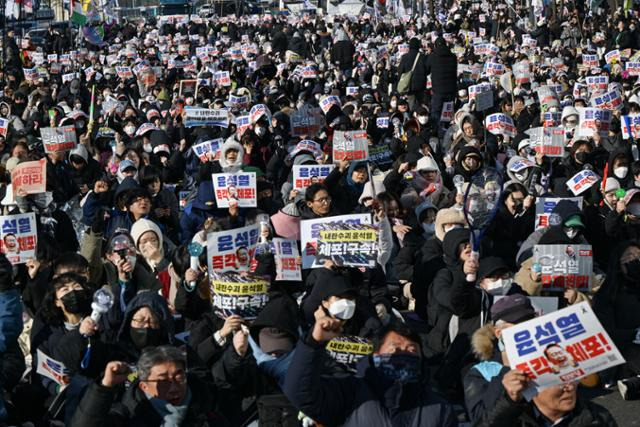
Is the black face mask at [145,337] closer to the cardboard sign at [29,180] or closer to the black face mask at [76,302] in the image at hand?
the black face mask at [76,302]

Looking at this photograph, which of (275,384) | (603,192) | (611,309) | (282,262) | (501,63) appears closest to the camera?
(275,384)

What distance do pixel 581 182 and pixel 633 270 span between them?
2.68 m

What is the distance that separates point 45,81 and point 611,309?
18042 millimetres

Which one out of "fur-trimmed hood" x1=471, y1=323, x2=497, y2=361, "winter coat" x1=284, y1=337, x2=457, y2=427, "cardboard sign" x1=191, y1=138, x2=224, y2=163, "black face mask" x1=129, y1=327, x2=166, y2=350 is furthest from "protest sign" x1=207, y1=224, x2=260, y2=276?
"cardboard sign" x1=191, y1=138, x2=224, y2=163

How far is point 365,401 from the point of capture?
4.38 meters

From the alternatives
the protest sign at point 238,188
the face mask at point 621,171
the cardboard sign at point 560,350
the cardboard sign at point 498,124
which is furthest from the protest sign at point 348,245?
the cardboard sign at point 498,124

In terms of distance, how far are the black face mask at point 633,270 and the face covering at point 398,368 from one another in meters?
4.20

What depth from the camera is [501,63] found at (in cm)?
2222

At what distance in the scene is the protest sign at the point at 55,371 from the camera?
557 centimetres

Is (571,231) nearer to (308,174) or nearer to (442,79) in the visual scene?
(308,174)

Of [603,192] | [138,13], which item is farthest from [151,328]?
[138,13]

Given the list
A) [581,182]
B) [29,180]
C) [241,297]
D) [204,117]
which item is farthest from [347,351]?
[204,117]

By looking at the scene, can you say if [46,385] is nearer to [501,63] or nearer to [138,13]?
[501,63]

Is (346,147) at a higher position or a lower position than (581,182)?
higher
